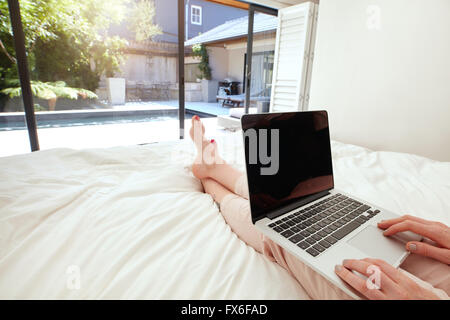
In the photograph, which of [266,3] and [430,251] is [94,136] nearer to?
[266,3]

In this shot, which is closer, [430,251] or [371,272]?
[371,272]

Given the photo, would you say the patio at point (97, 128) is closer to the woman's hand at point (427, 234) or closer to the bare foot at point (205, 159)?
the bare foot at point (205, 159)

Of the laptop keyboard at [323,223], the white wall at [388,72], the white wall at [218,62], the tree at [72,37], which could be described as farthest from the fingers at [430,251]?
the white wall at [218,62]

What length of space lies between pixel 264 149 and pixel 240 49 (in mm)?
8636

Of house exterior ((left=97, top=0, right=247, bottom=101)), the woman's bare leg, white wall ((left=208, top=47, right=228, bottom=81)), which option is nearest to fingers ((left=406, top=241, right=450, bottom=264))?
the woman's bare leg

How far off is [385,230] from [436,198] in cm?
54

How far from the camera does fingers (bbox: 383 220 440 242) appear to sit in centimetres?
61

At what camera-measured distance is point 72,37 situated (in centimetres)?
280

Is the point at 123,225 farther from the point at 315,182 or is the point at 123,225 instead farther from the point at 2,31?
the point at 2,31

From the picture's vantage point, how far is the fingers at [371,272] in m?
0.47

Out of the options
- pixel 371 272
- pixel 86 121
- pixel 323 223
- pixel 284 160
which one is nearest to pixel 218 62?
pixel 86 121

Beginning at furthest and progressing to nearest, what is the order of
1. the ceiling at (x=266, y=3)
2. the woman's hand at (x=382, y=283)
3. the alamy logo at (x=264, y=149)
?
the ceiling at (x=266, y=3) < the alamy logo at (x=264, y=149) < the woman's hand at (x=382, y=283)

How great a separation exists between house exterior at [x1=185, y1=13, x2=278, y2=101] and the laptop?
3.43m

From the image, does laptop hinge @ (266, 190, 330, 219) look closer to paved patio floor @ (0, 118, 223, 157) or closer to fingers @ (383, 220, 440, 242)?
fingers @ (383, 220, 440, 242)
